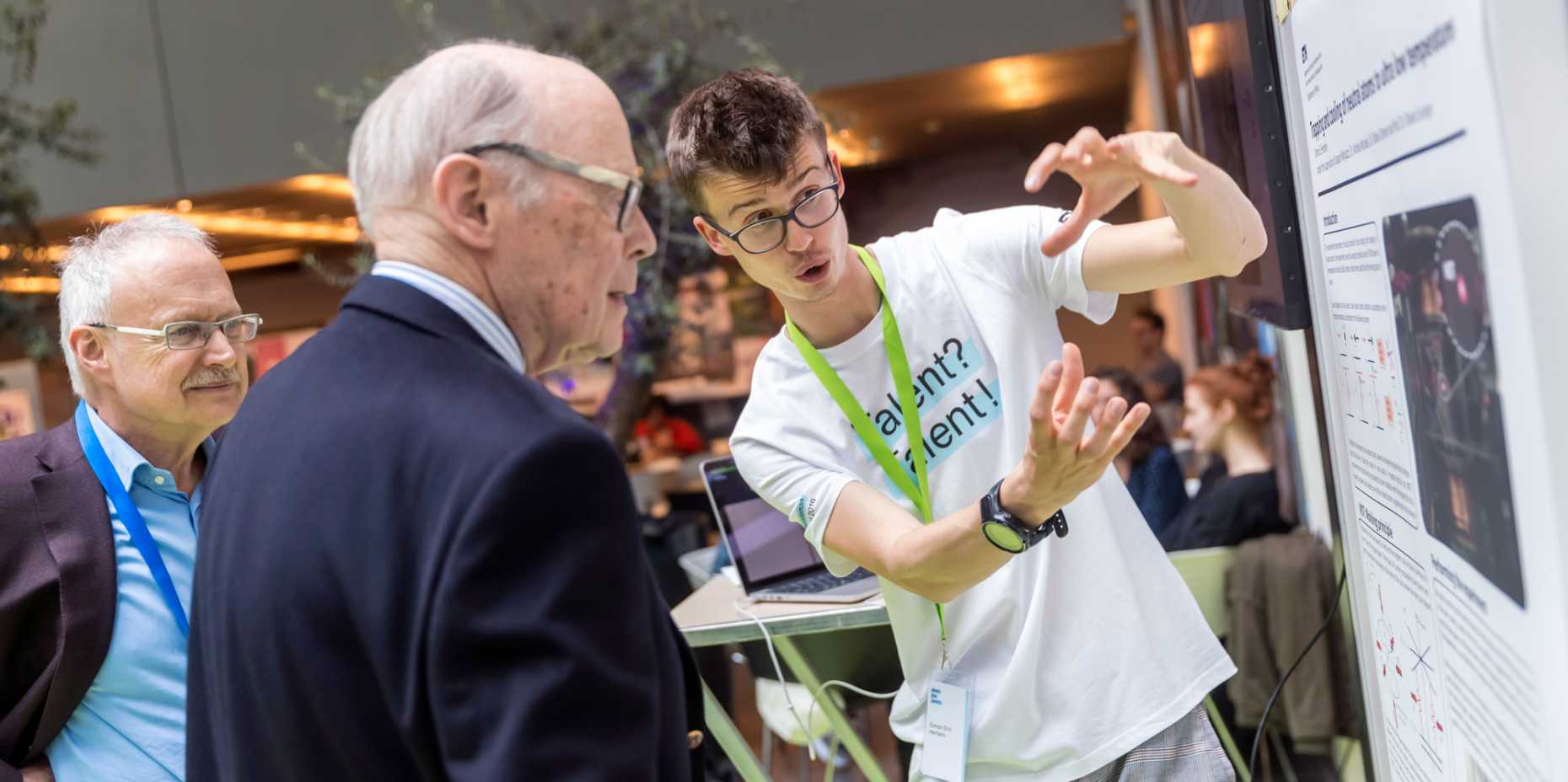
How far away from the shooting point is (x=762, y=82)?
1.68 m

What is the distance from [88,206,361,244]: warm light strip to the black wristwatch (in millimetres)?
7324

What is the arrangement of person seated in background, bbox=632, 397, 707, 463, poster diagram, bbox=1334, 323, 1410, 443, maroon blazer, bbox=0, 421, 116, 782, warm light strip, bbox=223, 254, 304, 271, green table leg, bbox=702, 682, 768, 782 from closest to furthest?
poster diagram, bbox=1334, 323, 1410, 443 → maroon blazer, bbox=0, 421, 116, 782 → green table leg, bbox=702, 682, 768, 782 → person seated in background, bbox=632, 397, 707, 463 → warm light strip, bbox=223, 254, 304, 271

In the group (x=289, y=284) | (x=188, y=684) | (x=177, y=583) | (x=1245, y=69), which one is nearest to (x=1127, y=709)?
(x=1245, y=69)

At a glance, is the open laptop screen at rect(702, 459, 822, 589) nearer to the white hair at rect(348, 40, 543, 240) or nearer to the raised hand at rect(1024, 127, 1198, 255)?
the raised hand at rect(1024, 127, 1198, 255)

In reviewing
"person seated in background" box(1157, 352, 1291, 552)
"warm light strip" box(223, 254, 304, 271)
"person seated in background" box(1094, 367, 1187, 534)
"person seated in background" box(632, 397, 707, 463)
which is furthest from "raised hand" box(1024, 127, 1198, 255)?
"warm light strip" box(223, 254, 304, 271)

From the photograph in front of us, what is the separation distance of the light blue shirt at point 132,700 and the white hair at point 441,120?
3.26 feet

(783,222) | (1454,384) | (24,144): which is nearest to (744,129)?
(783,222)

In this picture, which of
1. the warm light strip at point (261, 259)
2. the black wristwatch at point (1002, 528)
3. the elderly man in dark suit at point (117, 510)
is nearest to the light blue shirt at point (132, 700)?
the elderly man in dark suit at point (117, 510)

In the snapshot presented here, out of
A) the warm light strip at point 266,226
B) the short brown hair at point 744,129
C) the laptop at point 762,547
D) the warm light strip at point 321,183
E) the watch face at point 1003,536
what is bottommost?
the laptop at point 762,547

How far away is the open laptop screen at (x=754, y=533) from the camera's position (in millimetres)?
2691

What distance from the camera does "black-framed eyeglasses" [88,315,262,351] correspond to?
1.92 m

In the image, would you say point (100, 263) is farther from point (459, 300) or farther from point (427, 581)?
point (427, 581)

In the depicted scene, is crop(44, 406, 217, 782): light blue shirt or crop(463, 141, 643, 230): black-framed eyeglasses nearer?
→ crop(463, 141, 643, 230): black-framed eyeglasses

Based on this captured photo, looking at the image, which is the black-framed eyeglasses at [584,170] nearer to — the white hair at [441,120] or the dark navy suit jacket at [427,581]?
the white hair at [441,120]
